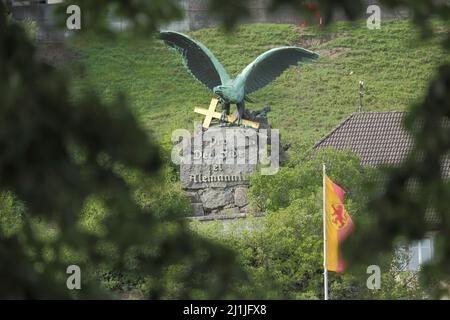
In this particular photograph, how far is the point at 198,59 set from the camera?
62031 mm

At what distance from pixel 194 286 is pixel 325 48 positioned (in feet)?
297

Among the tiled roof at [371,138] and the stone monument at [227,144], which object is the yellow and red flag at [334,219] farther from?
the tiled roof at [371,138]

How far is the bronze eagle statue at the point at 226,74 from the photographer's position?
6153 centimetres

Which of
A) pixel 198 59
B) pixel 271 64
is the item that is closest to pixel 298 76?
pixel 271 64

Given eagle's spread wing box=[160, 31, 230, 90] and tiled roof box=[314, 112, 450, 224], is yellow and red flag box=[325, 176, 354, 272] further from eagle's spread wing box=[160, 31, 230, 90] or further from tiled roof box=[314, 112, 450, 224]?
tiled roof box=[314, 112, 450, 224]

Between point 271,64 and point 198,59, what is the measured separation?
10.4 ft

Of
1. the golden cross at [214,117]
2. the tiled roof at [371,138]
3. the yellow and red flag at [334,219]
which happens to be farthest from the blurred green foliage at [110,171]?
the tiled roof at [371,138]

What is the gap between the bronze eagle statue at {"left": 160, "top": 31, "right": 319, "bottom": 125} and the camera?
61531mm

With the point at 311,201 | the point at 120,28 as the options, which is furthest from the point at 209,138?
the point at 120,28

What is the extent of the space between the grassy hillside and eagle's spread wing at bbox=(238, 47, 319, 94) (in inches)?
680

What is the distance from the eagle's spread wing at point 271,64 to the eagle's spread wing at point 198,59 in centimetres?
87

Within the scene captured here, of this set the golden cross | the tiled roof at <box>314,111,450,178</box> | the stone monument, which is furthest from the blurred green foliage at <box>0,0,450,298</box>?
the tiled roof at <box>314,111,450,178</box>

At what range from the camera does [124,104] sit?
10.9 meters

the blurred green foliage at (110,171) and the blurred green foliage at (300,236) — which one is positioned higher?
the blurred green foliage at (110,171)
